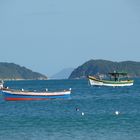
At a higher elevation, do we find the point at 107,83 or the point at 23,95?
the point at 107,83

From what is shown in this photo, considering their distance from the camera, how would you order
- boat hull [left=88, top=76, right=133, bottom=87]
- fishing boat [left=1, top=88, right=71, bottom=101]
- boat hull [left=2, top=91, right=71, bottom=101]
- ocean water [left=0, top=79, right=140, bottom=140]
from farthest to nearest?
boat hull [left=88, top=76, right=133, bottom=87]
boat hull [left=2, top=91, right=71, bottom=101]
fishing boat [left=1, top=88, right=71, bottom=101]
ocean water [left=0, top=79, right=140, bottom=140]

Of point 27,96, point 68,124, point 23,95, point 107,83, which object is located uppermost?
point 107,83

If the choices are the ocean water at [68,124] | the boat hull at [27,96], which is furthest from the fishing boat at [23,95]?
the ocean water at [68,124]

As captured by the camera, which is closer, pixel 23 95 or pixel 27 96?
pixel 27 96

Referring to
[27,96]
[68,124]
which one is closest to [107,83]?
[27,96]

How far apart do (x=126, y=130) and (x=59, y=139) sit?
7026 mm

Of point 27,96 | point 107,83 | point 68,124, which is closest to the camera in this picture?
point 68,124

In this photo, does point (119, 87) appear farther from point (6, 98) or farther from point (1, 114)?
point (1, 114)

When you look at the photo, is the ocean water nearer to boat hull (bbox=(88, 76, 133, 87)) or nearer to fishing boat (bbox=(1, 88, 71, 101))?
fishing boat (bbox=(1, 88, 71, 101))

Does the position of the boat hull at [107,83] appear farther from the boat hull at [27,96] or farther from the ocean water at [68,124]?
the ocean water at [68,124]

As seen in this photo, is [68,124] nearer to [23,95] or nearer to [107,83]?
[23,95]

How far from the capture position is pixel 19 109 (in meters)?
82.2

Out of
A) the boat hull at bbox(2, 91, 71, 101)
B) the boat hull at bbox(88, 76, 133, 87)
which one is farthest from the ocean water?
the boat hull at bbox(88, 76, 133, 87)

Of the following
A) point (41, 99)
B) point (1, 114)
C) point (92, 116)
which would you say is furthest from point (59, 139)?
point (41, 99)
